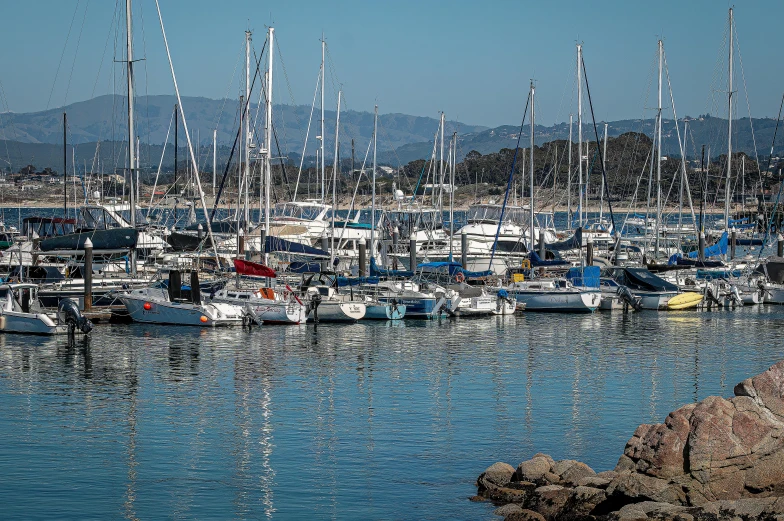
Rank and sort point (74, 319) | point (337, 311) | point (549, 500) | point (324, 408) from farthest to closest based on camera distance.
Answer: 1. point (337, 311)
2. point (74, 319)
3. point (324, 408)
4. point (549, 500)

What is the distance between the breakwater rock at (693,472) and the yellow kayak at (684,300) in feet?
115

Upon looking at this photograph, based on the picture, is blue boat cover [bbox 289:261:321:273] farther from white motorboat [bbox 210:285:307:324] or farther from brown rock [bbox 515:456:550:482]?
brown rock [bbox 515:456:550:482]

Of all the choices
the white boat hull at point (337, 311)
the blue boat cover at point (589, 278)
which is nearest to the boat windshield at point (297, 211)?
the blue boat cover at point (589, 278)

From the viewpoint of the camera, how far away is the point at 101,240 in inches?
1877

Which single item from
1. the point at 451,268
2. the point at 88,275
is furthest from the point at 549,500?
the point at 451,268

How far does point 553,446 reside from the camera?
24.0m

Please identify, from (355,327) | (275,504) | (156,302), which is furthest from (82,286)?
(275,504)

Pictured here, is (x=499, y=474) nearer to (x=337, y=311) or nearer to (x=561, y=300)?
(x=337, y=311)

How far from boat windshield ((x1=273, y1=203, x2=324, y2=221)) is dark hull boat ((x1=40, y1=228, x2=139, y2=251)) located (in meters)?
19.5

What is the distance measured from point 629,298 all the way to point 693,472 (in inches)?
1392

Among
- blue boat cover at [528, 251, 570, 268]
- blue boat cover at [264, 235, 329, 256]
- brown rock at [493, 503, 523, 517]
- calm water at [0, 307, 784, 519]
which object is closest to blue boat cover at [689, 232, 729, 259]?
blue boat cover at [528, 251, 570, 268]

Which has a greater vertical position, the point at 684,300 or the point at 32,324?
the point at 684,300

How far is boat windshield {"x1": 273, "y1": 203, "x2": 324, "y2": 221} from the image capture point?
67562 millimetres

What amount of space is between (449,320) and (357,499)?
1153 inches
